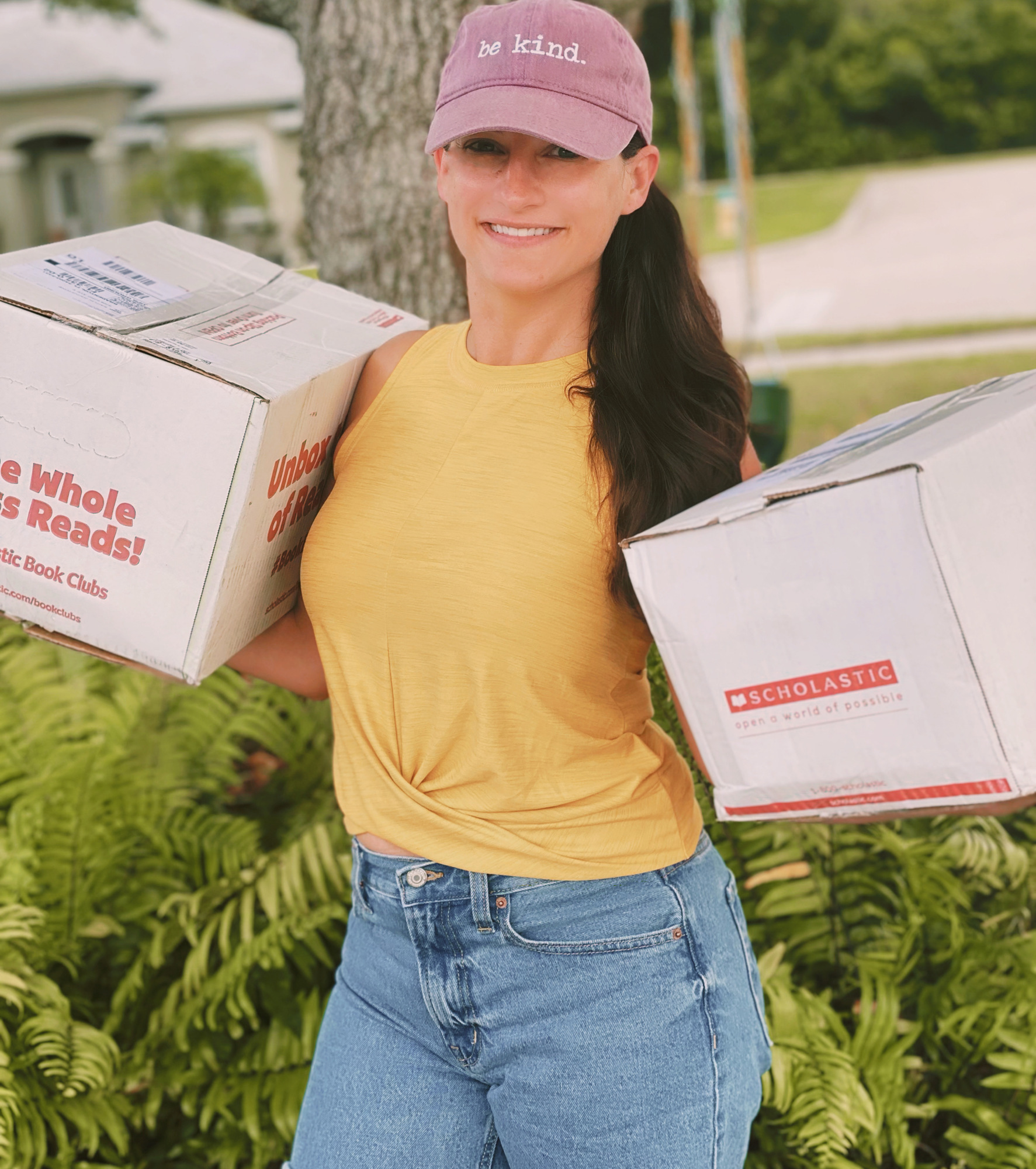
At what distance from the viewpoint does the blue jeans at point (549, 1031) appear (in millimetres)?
1511

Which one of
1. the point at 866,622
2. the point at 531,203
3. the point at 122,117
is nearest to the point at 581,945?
the point at 866,622

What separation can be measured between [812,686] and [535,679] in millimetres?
357

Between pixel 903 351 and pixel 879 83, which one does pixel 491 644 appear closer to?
pixel 903 351

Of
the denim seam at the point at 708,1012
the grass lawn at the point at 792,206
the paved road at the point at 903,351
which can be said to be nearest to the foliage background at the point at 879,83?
the grass lawn at the point at 792,206

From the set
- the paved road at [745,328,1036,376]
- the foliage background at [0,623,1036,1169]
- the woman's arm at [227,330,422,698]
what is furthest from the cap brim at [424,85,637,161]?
the paved road at [745,328,1036,376]

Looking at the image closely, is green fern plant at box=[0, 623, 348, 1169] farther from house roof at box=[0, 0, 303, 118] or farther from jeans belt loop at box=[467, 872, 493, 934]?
house roof at box=[0, 0, 303, 118]

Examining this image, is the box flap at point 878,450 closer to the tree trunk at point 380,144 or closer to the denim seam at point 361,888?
the denim seam at point 361,888

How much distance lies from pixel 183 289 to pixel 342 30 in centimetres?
153

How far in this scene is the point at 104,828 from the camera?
2.85 m

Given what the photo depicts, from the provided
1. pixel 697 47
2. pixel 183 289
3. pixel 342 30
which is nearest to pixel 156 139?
pixel 697 47

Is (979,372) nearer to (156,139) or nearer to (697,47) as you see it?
(156,139)

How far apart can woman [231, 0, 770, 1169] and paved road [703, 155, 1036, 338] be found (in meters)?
7.64

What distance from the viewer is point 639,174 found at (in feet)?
5.28

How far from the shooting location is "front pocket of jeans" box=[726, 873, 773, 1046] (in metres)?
1.65
